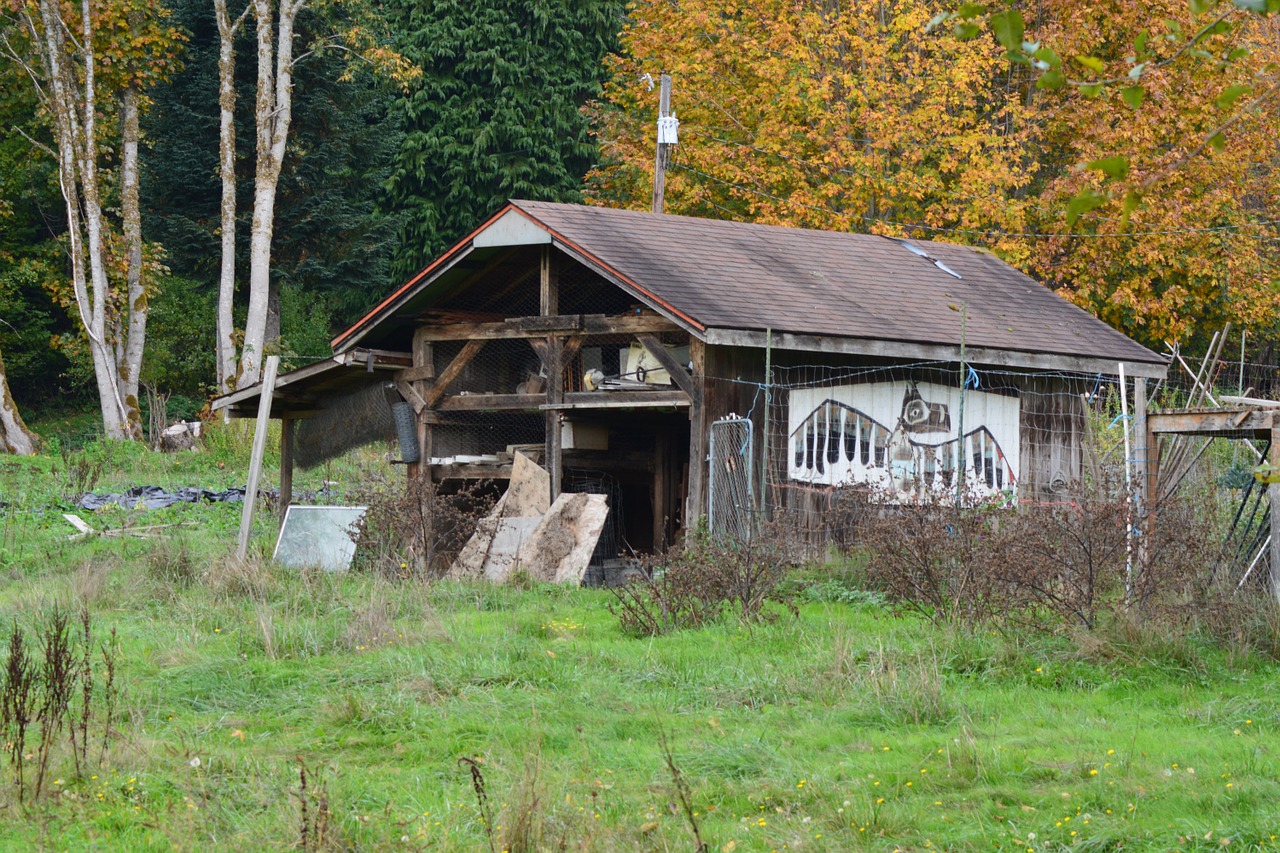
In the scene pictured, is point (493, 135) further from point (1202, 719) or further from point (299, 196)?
point (1202, 719)

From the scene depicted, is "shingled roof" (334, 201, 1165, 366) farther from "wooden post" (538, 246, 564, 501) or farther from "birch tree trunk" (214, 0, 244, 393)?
"birch tree trunk" (214, 0, 244, 393)

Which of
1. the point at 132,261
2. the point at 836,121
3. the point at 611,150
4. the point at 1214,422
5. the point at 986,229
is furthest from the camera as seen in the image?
the point at 132,261

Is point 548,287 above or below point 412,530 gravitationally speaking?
above

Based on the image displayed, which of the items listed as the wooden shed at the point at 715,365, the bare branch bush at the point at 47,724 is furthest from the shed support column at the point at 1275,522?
the bare branch bush at the point at 47,724

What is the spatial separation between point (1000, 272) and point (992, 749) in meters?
13.8

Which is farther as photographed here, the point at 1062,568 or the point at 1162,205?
the point at 1162,205

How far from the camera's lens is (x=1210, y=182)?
26547mm

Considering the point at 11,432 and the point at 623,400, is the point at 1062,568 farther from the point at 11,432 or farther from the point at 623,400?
the point at 11,432

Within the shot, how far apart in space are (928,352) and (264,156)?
60.2 ft

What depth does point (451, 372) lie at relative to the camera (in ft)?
55.0

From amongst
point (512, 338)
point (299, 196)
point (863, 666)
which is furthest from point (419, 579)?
point (299, 196)

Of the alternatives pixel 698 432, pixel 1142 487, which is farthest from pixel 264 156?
pixel 1142 487

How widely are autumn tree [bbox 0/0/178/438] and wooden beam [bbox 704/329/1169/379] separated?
62.0ft

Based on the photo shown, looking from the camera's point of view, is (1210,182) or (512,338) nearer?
(512,338)
